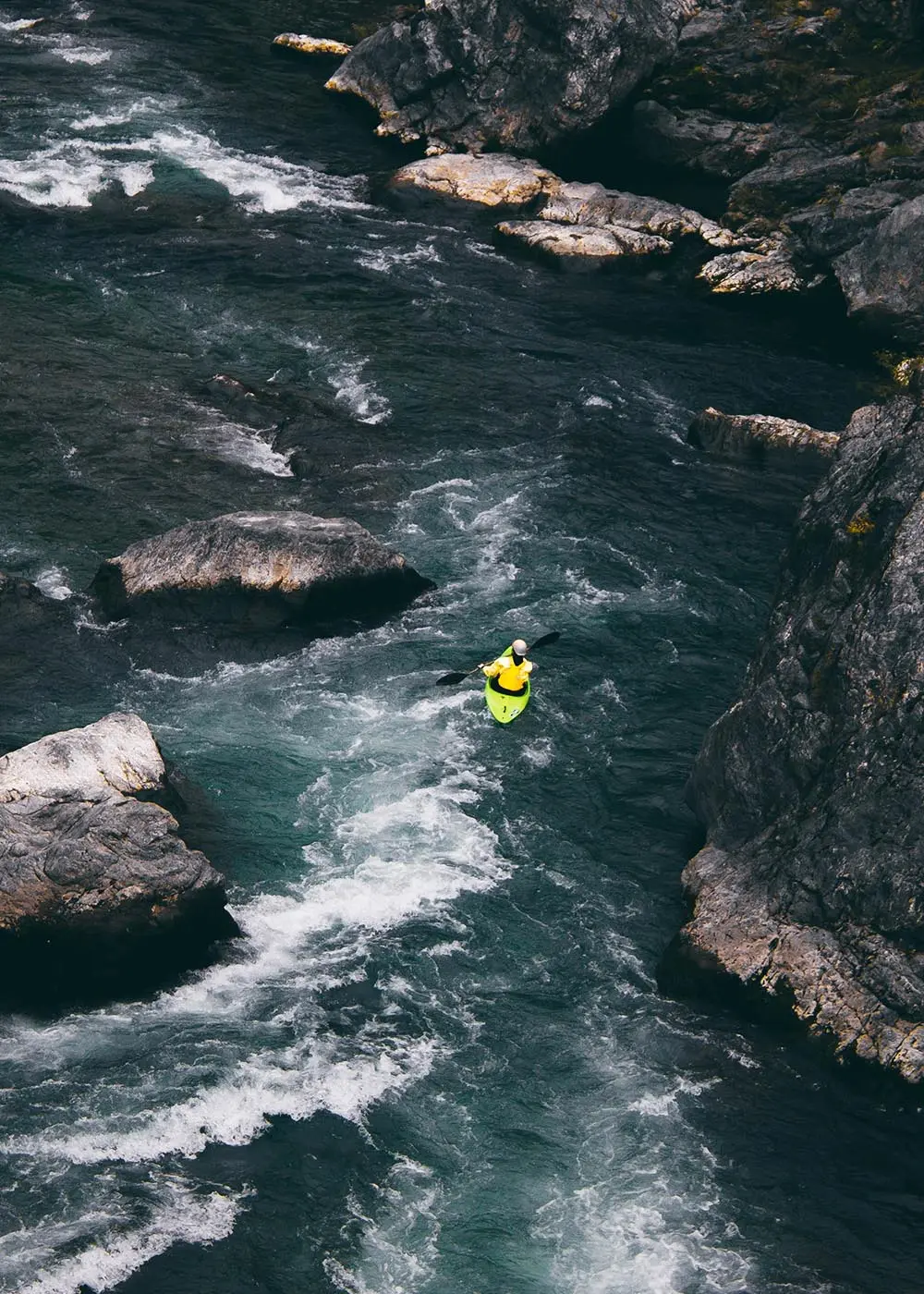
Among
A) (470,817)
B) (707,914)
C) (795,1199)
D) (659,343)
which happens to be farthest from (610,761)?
(659,343)

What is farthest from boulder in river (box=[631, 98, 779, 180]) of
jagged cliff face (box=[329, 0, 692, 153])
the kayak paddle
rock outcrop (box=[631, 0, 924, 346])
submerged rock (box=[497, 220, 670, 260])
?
the kayak paddle

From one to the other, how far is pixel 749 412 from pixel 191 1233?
25980 millimetres

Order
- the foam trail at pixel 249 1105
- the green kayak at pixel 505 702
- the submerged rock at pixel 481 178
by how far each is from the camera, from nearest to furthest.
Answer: the foam trail at pixel 249 1105 → the green kayak at pixel 505 702 → the submerged rock at pixel 481 178

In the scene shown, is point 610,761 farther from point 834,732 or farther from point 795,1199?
point 795,1199

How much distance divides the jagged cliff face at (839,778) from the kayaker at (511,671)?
12.2ft

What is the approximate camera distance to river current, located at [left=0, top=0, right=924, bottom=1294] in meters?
20.8

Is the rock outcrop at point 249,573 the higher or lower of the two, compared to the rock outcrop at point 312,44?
lower

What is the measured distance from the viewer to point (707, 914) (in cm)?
2488

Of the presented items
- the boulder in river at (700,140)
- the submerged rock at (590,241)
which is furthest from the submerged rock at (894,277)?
the boulder in river at (700,140)

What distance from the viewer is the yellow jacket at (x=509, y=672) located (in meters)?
29.0

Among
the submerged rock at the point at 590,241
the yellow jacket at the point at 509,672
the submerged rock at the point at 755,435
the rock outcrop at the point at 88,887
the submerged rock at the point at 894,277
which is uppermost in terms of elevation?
the submerged rock at the point at 894,277

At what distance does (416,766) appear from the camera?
94.3 feet

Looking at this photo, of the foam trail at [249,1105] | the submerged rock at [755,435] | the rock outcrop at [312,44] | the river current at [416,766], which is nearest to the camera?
the river current at [416,766]

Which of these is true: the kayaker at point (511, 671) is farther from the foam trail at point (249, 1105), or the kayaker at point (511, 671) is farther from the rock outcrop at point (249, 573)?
the foam trail at point (249, 1105)
